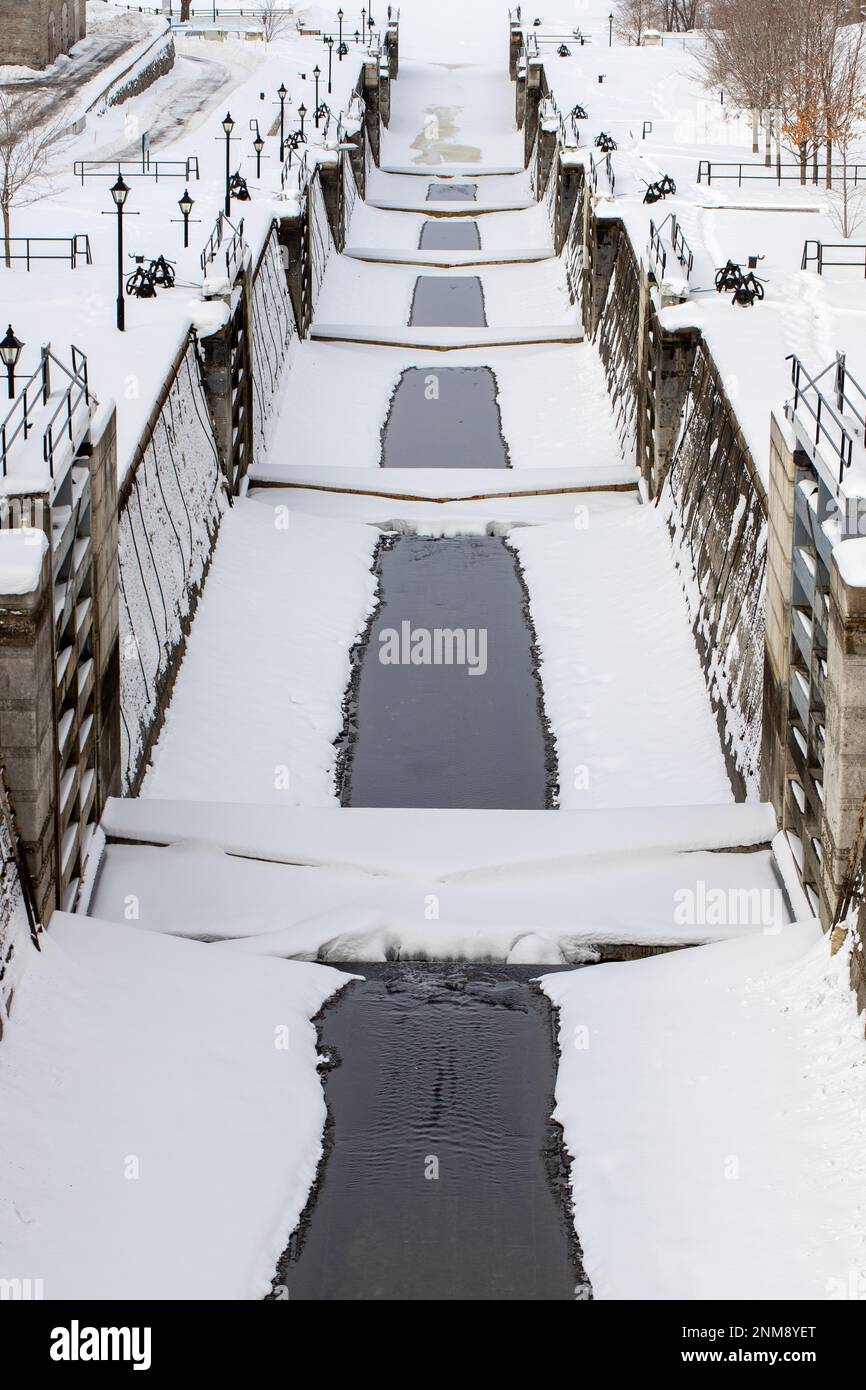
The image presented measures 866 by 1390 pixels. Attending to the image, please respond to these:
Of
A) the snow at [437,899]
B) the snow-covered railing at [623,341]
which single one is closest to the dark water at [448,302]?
the snow-covered railing at [623,341]

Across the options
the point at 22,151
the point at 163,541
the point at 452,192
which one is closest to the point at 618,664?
the point at 163,541

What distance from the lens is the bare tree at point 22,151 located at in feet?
153

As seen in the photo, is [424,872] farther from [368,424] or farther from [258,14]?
[258,14]

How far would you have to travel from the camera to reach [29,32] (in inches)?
3049

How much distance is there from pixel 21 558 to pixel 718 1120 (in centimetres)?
782

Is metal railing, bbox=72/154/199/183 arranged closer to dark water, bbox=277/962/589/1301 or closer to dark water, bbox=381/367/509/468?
dark water, bbox=381/367/509/468

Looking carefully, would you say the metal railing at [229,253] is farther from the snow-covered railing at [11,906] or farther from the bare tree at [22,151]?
the snow-covered railing at [11,906]

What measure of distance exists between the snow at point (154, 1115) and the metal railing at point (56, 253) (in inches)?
957

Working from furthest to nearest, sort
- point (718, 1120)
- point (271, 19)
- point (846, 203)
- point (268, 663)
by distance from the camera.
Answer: point (271, 19), point (846, 203), point (268, 663), point (718, 1120)

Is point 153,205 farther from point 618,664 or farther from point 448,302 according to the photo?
point 618,664

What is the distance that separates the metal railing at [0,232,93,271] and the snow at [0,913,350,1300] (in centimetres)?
2430

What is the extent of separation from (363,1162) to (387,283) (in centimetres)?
4317

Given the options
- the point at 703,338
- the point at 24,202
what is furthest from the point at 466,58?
the point at 703,338

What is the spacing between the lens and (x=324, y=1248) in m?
16.6
